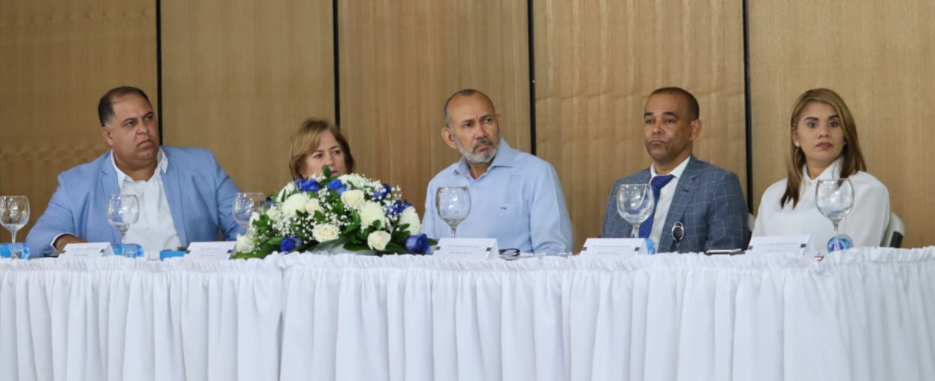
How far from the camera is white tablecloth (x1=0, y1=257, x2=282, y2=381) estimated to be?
2385mm

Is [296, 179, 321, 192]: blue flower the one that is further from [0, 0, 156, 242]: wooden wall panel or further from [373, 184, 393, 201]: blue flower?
[0, 0, 156, 242]: wooden wall panel

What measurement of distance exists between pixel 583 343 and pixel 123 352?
3.67ft

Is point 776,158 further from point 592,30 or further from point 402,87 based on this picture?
point 402,87

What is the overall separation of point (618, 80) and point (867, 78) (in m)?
1.01

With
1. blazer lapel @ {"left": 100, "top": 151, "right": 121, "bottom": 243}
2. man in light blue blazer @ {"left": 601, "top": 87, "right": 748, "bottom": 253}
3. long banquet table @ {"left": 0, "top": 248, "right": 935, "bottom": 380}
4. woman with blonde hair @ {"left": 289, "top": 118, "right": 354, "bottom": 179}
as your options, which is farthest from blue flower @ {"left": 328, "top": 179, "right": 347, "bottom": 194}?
blazer lapel @ {"left": 100, "top": 151, "right": 121, "bottom": 243}

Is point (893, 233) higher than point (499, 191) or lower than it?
lower

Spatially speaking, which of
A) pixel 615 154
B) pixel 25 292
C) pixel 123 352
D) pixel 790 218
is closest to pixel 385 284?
pixel 123 352

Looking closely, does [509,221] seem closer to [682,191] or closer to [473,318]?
[682,191]

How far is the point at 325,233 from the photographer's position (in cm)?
256

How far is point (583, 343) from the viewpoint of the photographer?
2129 millimetres

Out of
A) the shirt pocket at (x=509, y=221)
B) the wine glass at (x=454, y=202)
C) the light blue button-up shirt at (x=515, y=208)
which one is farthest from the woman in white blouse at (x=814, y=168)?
the wine glass at (x=454, y=202)

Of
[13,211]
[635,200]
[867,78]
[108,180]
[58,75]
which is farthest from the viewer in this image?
[58,75]

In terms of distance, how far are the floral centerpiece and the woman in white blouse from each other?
1312mm

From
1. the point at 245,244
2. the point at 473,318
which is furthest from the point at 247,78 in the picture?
the point at 473,318
